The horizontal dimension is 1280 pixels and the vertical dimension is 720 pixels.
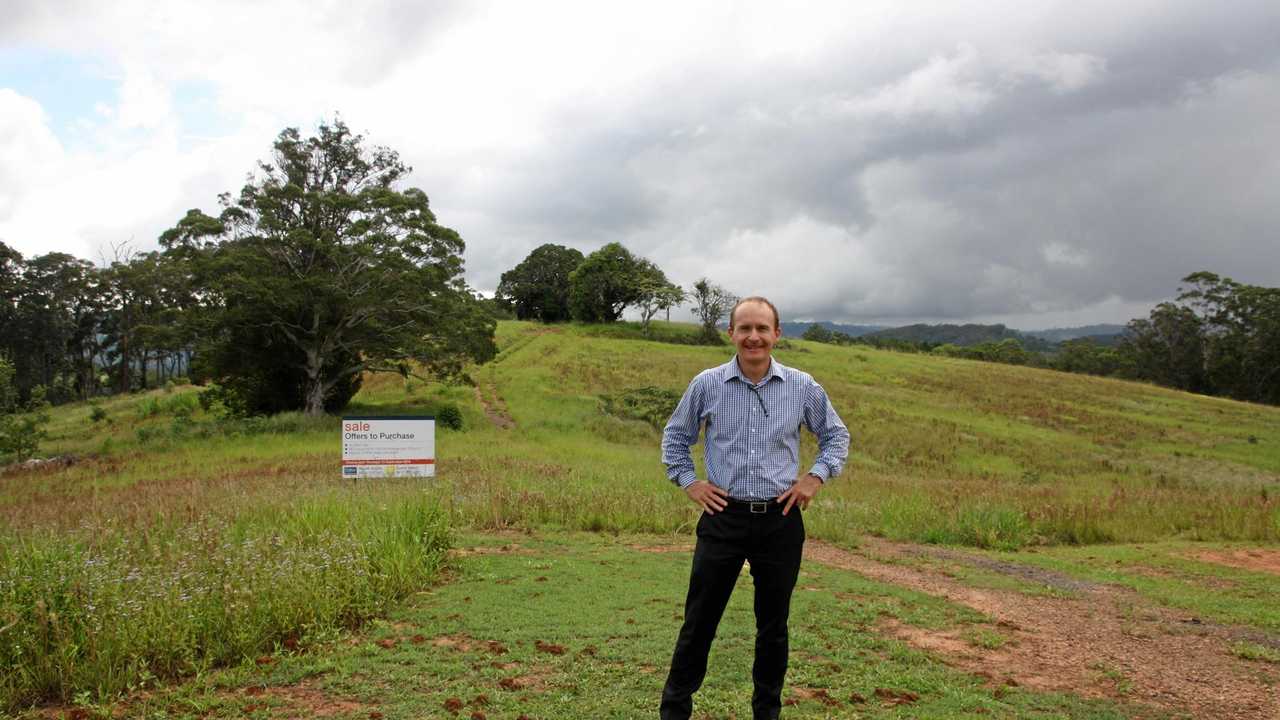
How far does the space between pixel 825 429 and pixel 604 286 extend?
72887mm

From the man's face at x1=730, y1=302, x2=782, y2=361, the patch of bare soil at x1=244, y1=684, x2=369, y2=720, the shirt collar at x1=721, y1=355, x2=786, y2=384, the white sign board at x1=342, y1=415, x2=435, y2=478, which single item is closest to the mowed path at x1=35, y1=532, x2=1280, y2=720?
the patch of bare soil at x1=244, y1=684, x2=369, y2=720

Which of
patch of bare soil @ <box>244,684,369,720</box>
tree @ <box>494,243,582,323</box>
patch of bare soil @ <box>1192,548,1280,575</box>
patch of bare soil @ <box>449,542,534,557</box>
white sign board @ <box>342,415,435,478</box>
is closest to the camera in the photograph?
patch of bare soil @ <box>244,684,369,720</box>

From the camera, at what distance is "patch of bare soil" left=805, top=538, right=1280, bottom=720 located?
505 cm

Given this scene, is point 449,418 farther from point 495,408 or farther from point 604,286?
point 604,286

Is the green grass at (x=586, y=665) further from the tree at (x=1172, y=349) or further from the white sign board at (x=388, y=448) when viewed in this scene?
the tree at (x=1172, y=349)

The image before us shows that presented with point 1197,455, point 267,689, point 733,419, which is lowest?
point 1197,455

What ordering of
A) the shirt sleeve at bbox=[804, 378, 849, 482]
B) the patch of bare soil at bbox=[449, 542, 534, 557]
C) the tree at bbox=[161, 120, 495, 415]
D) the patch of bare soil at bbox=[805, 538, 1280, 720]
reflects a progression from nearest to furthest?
the shirt sleeve at bbox=[804, 378, 849, 482], the patch of bare soil at bbox=[805, 538, 1280, 720], the patch of bare soil at bbox=[449, 542, 534, 557], the tree at bbox=[161, 120, 495, 415]

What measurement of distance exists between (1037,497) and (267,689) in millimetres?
15504

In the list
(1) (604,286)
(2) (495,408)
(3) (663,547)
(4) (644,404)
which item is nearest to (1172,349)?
(1) (604,286)

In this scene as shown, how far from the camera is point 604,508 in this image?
12344 millimetres

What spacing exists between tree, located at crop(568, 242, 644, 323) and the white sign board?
199ft

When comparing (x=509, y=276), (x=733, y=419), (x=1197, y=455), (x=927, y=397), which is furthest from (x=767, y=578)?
(x=509, y=276)

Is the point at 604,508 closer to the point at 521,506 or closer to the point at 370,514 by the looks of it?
the point at 521,506

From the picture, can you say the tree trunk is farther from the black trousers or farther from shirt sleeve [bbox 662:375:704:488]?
the black trousers
